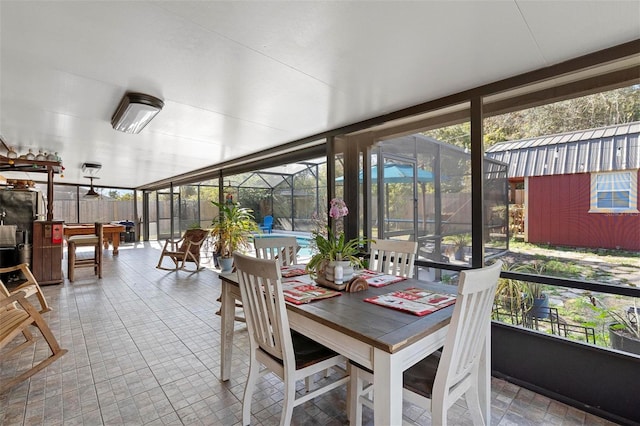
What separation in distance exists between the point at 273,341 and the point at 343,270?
62 cm

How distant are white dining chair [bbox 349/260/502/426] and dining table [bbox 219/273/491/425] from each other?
0.11 metres

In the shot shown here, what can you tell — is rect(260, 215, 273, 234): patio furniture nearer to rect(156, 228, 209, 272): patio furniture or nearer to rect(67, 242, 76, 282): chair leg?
rect(156, 228, 209, 272): patio furniture

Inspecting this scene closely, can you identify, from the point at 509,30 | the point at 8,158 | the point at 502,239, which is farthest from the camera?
the point at 8,158

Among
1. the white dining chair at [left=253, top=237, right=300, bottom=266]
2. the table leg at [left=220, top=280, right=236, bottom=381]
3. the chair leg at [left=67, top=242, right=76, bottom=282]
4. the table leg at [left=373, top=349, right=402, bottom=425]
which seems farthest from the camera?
the chair leg at [left=67, top=242, right=76, bottom=282]

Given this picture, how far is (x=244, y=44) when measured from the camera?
5.63 ft

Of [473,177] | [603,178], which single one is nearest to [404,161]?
[473,177]

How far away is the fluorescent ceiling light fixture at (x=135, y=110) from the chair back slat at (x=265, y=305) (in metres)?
1.67

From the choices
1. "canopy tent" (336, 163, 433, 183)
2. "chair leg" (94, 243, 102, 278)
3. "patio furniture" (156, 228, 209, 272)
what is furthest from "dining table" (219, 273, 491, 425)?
"chair leg" (94, 243, 102, 278)

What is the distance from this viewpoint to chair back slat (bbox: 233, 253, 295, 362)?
4.75 feet

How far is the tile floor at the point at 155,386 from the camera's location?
5.93ft

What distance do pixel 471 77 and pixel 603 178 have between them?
1.08 meters

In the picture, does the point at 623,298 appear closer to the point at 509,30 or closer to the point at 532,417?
the point at 532,417

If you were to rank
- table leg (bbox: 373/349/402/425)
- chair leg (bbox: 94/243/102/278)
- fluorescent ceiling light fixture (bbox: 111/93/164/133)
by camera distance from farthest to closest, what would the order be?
chair leg (bbox: 94/243/102/278), fluorescent ceiling light fixture (bbox: 111/93/164/133), table leg (bbox: 373/349/402/425)

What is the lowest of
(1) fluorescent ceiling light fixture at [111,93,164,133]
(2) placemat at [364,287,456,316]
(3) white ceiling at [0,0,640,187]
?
(2) placemat at [364,287,456,316]
